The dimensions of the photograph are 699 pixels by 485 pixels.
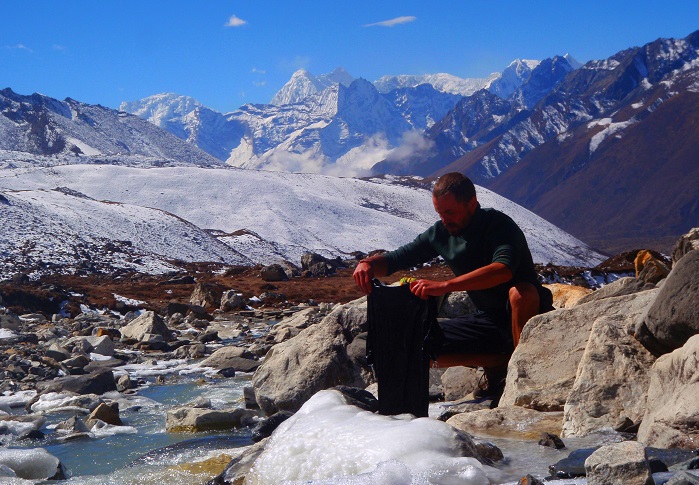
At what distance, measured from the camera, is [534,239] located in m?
86.9

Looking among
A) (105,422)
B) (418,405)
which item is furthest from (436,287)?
(105,422)

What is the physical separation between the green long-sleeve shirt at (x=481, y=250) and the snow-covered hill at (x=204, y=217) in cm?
3473

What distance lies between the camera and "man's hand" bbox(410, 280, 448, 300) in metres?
5.23

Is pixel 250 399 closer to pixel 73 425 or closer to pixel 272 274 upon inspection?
pixel 73 425

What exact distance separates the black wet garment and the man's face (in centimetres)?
54

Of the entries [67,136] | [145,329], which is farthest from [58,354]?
[67,136]

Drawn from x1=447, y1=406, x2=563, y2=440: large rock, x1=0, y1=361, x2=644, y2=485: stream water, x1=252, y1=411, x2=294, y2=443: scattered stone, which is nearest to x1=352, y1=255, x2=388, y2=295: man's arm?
x1=447, y1=406, x2=563, y2=440: large rock

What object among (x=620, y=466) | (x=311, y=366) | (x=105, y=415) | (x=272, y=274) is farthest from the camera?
(x=272, y=274)

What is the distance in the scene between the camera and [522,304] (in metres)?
5.97

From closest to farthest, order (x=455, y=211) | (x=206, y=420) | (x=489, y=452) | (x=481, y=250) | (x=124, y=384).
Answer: (x=489, y=452) → (x=455, y=211) → (x=481, y=250) → (x=206, y=420) → (x=124, y=384)

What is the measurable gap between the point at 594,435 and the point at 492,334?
1.39 metres

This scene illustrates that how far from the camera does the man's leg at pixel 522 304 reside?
5.93m

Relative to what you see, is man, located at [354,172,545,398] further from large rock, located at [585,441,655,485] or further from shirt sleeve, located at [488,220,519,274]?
large rock, located at [585,441,655,485]

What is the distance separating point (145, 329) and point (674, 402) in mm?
14411
